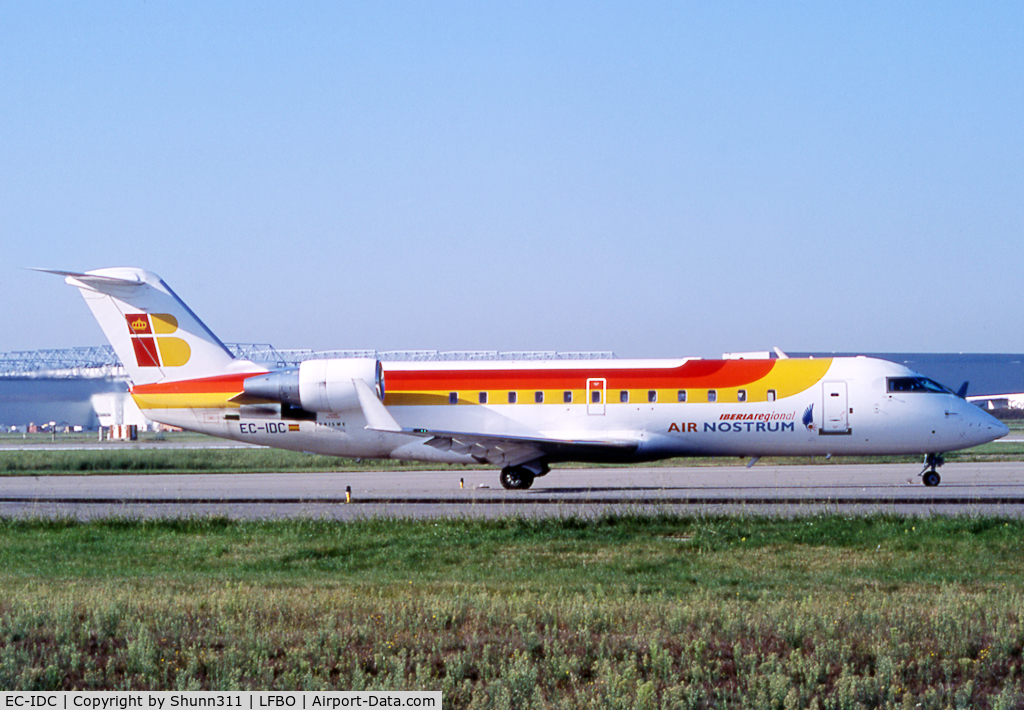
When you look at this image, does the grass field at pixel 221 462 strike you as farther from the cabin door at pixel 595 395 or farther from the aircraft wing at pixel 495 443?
the cabin door at pixel 595 395

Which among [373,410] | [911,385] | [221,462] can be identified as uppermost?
[911,385]

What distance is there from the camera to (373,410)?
25.2m

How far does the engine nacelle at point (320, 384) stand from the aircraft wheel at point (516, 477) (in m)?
3.87

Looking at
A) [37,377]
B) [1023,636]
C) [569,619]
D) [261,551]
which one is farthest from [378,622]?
[37,377]

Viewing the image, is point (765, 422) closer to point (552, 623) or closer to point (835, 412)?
point (835, 412)

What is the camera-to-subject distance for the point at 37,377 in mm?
89375

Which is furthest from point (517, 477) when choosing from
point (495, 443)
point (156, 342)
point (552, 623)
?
point (552, 623)

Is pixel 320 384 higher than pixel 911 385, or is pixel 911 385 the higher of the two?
pixel 911 385

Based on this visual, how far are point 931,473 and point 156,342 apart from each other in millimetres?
20188

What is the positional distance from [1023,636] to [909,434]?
17.9 m

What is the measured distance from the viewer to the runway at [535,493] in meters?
19.9

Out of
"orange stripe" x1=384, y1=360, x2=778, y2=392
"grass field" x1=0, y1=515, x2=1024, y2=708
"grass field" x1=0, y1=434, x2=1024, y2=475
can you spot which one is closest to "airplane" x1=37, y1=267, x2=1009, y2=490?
"orange stripe" x1=384, y1=360, x2=778, y2=392

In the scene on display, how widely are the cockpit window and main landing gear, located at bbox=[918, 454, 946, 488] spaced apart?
5.57ft

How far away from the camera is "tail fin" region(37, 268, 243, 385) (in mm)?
26422
